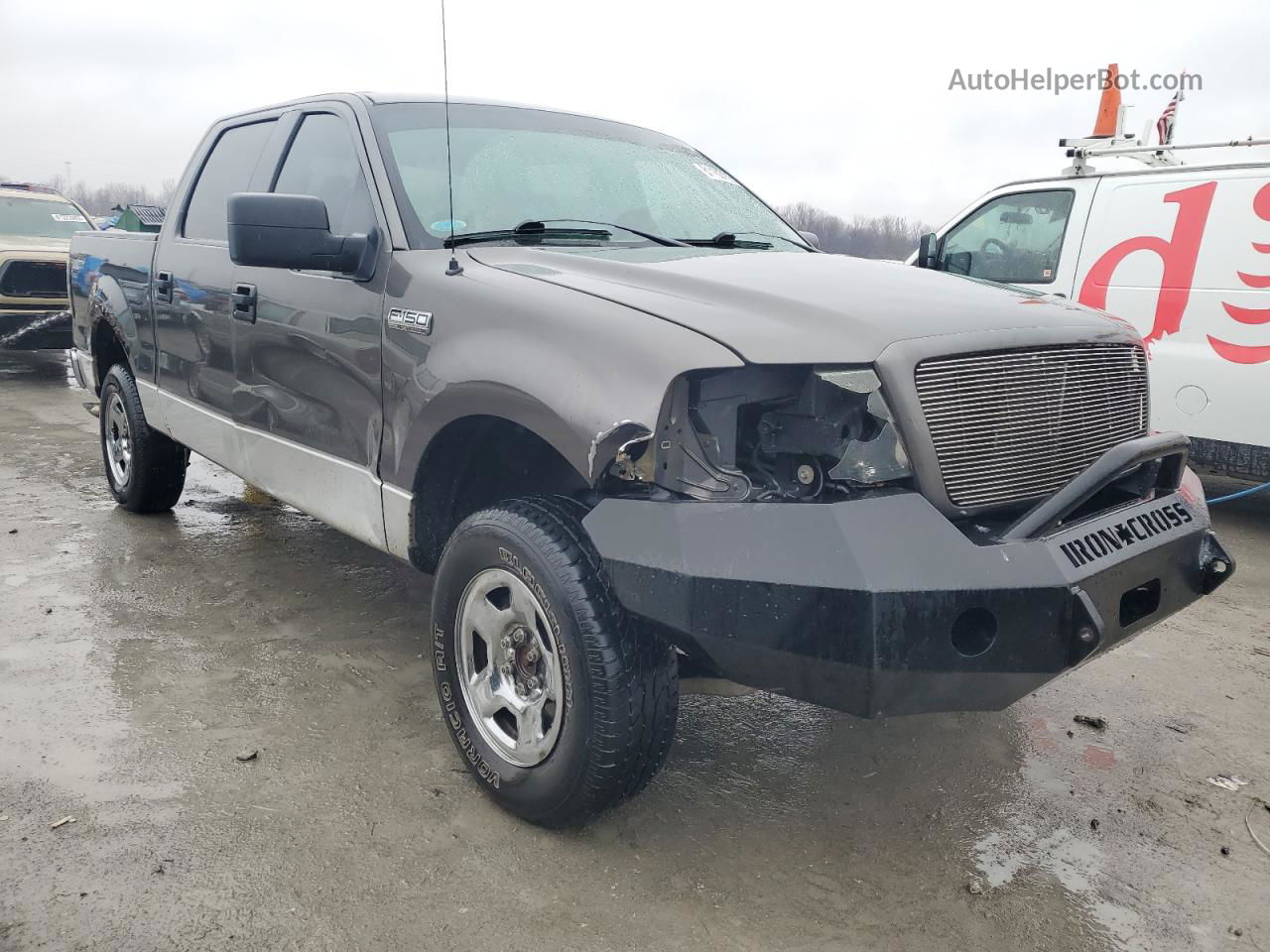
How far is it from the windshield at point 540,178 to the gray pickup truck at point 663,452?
0.05 feet

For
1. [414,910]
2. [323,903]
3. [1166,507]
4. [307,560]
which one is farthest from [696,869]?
[307,560]

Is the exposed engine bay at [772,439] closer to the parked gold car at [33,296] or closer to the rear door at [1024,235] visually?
the rear door at [1024,235]

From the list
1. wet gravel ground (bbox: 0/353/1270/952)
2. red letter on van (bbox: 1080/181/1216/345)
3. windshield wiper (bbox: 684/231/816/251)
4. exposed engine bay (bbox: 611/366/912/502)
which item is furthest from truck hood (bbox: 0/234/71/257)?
exposed engine bay (bbox: 611/366/912/502)

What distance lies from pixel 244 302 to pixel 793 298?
2.26m

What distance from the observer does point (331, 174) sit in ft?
11.8

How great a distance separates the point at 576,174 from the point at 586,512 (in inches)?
58.7

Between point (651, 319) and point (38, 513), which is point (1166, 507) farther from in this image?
point (38, 513)

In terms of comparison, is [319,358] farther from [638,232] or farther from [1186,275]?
[1186,275]

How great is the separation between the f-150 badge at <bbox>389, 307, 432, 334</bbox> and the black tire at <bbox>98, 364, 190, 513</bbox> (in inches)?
102

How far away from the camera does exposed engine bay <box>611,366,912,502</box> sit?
2273mm

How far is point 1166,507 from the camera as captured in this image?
102 inches

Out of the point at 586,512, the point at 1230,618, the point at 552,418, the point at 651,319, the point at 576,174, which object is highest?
the point at 576,174

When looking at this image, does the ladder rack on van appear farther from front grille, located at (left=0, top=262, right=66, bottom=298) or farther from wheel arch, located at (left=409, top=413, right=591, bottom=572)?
front grille, located at (left=0, top=262, right=66, bottom=298)

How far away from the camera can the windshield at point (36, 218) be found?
11680mm
